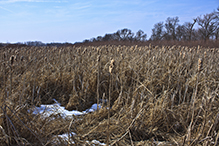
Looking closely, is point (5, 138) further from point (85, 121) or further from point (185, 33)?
point (185, 33)

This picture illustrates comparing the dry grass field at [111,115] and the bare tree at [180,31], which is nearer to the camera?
the dry grass field at [111,115]

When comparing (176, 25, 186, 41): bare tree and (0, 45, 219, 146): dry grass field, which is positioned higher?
(176, 25, 186, 41): bare tree

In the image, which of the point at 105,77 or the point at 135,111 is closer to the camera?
the point at 135,111

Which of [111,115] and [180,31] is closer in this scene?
[111,115]

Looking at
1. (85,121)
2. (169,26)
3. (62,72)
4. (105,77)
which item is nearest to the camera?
(85,121)

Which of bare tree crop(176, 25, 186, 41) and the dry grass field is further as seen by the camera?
bare tree crop(176, 25, 186, 41)

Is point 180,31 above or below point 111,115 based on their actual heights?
above

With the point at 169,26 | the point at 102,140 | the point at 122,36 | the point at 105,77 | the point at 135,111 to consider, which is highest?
the point at 169,26

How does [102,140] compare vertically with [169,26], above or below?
below

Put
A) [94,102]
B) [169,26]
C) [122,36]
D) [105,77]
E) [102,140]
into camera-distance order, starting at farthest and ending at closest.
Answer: [169,26], [122,36], [105,77], [94,102], [102,140]

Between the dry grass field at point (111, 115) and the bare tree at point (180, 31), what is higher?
the bare tree at point (180, 31)

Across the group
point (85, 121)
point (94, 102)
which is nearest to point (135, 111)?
point (85, 121)

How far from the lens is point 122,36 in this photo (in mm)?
47688

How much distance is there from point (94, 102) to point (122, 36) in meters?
45.8
